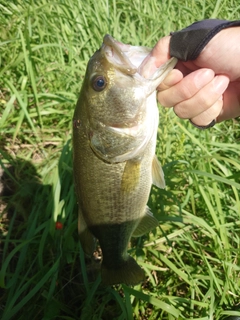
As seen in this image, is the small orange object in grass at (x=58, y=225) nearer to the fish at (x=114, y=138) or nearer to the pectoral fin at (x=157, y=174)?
the fish at (x=114, y=138)

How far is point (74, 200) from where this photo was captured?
8.71 feet

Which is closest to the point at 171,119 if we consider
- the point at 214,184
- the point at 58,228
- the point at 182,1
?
the point at 214,184

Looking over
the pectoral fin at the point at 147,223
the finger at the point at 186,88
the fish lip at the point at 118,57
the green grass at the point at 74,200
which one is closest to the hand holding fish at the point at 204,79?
the finger at the point at 186,88

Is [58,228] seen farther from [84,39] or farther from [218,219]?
[84,39]

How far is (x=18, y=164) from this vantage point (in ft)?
10.0

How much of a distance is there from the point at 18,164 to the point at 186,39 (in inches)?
Result: 76.7

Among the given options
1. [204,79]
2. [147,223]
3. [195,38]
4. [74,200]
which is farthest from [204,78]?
[74,200]

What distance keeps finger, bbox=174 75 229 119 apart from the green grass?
20.4 inches

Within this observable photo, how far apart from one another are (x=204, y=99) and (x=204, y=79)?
5.0 inches

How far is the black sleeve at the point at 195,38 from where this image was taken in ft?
5.23

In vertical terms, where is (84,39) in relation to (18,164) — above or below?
above

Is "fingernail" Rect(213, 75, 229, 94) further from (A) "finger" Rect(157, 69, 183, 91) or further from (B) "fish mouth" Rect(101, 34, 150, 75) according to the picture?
(B) "fish mouth" Rect(101, 34, 150, 75)

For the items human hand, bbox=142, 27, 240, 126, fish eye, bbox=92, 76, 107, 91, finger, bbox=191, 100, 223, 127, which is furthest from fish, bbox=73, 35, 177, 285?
finger, bbox=191, 100, 223, 127

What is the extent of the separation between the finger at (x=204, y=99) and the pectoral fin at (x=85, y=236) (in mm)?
799
